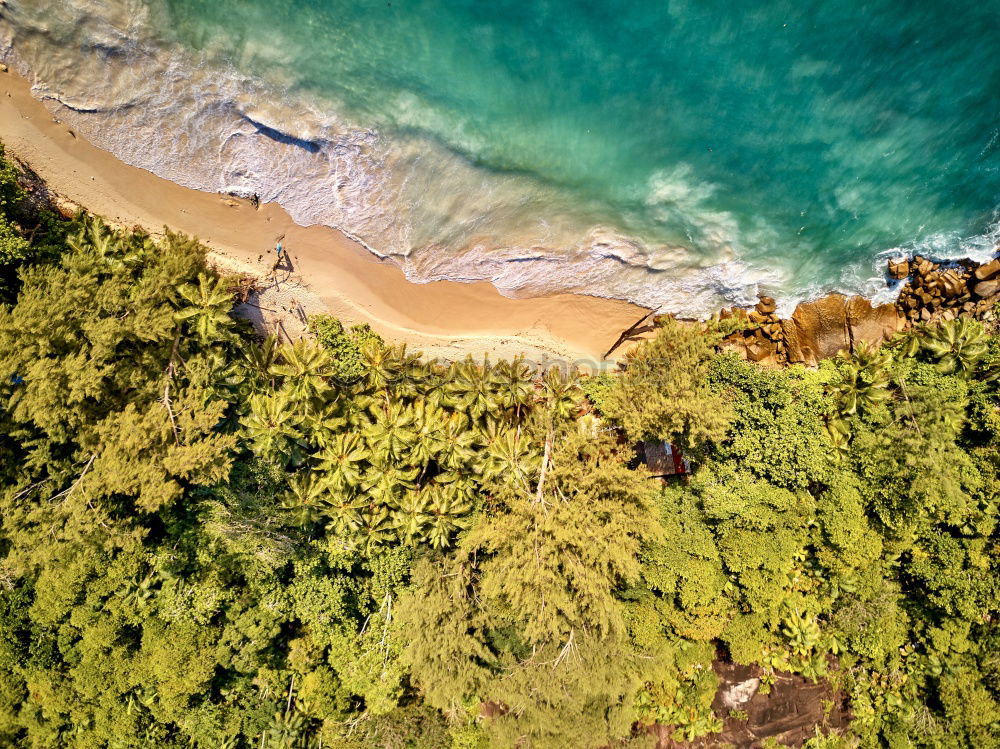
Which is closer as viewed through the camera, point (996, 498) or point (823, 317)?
point (996, 498)

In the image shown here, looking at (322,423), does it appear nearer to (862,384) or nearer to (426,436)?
(426,436)

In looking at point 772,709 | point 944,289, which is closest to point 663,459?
point 772,709

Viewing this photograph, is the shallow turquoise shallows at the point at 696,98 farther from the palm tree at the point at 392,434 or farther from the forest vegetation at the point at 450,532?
the palm tree at the point at 392,434

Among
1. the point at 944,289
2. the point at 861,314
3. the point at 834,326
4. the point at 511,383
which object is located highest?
the point at 944,289

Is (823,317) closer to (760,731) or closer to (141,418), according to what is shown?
(760,731)

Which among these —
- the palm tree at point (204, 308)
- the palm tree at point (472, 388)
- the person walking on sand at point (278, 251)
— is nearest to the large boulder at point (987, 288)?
the palm tree at point (472, 388)

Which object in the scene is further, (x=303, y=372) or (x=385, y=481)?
(x=385, y=481)

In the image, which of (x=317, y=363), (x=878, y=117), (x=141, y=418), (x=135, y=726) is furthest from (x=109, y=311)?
(x=878, y=117)

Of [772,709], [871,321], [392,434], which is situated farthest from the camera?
[871,321]
